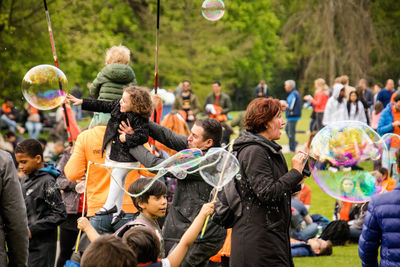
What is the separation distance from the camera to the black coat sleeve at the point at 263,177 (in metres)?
4.38

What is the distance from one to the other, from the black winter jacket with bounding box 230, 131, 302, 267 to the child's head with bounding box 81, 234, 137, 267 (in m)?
1.27

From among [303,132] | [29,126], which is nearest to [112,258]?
[29,126]

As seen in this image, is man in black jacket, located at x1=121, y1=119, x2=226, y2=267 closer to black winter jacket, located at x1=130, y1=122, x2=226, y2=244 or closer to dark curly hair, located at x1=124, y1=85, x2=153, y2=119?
black winter jacket, located at x1=130, y1=122, x2=226, y2=244

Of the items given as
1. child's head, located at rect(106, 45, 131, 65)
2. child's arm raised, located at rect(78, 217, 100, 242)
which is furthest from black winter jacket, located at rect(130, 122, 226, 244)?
child's arm raised, located at rect(78, 217, 100, 242)

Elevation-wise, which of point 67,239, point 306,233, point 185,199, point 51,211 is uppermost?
point 185,199

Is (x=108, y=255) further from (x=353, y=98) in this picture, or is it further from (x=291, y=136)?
(x=291, y=136)

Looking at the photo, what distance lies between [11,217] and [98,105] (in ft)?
4.06

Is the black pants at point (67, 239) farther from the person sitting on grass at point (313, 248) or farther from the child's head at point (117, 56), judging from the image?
the person sitting on grass at point (313, 248)

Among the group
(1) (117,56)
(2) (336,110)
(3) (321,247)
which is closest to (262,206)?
(1) (117,56)

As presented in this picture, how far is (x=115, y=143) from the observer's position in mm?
5266

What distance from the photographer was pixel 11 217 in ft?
14.4

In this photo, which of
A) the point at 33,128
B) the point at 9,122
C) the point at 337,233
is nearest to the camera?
the point at 337,233

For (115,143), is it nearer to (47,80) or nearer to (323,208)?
(47,80)

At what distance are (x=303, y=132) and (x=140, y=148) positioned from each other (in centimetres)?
2087
